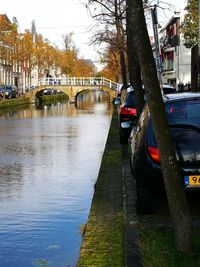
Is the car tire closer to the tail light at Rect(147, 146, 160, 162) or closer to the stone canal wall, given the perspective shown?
the stone canal wall

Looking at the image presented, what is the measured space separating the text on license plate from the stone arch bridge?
61932mm

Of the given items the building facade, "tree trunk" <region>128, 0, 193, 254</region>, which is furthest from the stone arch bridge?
"tree trunk" <region>128, 0, 193, 254</region>

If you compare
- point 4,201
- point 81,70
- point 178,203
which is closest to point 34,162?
point 4,201

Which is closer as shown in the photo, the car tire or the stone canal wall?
the stone canal wall

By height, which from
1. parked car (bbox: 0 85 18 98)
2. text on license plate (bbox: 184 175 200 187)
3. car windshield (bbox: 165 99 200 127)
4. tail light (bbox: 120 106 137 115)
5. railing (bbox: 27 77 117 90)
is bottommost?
text on license plate (bbox: 184 175 200 187)

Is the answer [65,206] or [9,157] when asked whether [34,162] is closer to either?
[9,157]

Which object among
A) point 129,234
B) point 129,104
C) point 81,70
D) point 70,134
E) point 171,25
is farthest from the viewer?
point 81,70

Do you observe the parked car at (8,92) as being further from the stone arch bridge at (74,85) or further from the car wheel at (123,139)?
the car wheel at (123,139)

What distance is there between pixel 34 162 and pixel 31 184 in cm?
292

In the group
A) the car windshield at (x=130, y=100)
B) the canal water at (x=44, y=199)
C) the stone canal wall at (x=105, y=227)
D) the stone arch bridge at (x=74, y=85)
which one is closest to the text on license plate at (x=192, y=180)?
the stone canal wall at (x=105, y=227)

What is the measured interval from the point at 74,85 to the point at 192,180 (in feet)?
215

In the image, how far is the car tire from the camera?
656 cm

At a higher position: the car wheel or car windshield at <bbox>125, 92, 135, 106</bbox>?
car windshield at <bbox>125, 92, 135, 106</bbox>

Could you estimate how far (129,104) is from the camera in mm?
14844
